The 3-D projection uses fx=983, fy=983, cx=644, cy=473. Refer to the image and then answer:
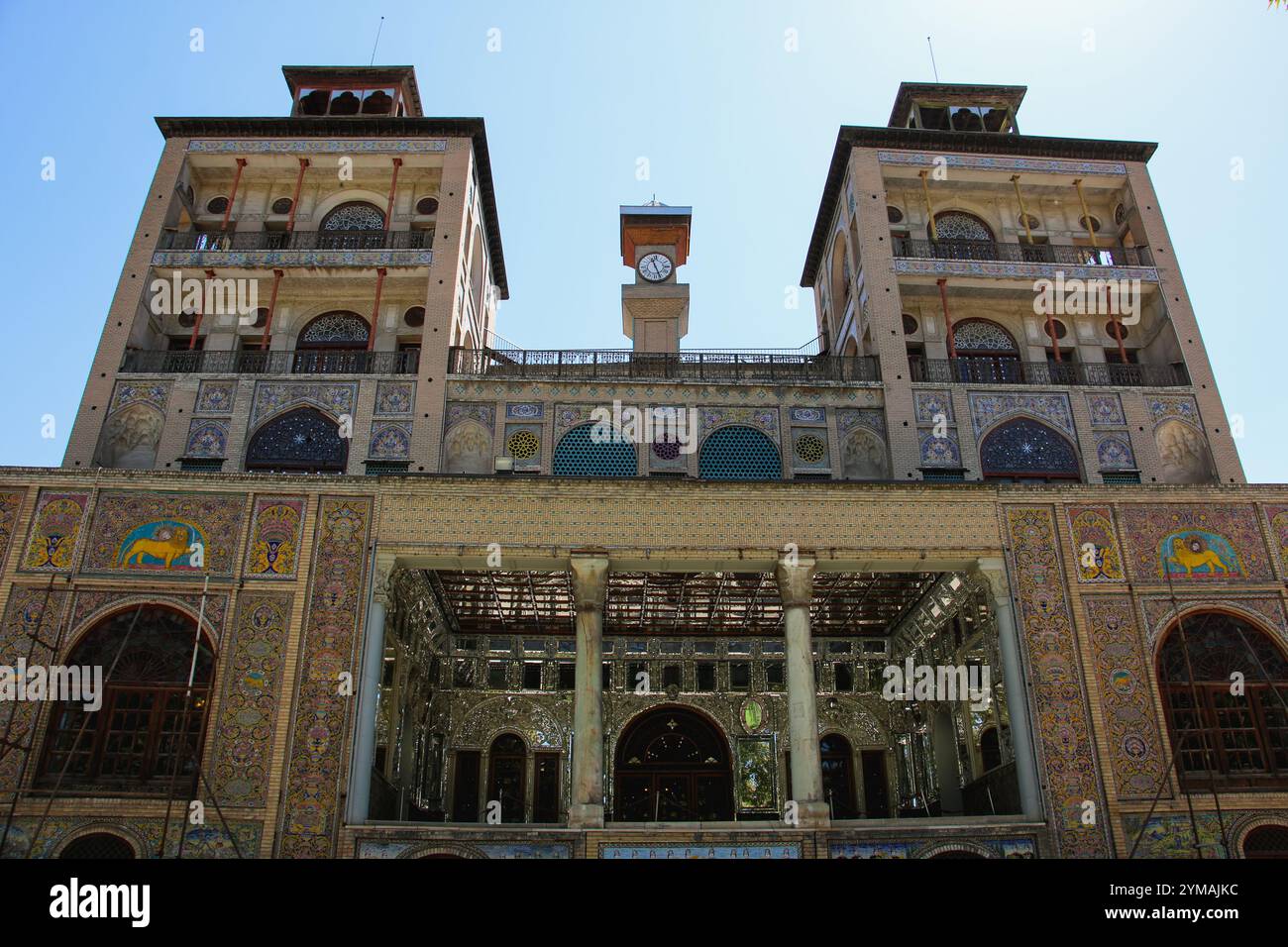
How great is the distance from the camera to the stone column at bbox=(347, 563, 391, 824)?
16000mm

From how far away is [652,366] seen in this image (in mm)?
23000

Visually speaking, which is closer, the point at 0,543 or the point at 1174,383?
the point at 0,543

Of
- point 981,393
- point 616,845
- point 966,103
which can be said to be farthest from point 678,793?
point 966,103

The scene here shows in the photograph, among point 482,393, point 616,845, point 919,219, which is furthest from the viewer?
point 919,219

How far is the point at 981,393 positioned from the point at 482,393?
36.9ft

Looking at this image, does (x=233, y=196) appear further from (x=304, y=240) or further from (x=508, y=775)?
(x=508, y=775)

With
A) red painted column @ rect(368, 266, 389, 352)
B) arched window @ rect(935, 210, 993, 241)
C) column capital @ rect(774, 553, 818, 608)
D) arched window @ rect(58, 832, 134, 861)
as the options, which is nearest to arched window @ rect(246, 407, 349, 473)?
red painted column @ rect(368, 266, 389, 352)

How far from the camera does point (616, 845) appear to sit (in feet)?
51.2

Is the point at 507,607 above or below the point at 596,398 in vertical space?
below

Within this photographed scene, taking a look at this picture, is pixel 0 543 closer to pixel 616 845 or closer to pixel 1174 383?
pixel 616 845

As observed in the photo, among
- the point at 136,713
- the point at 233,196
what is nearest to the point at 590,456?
the point at 136,713

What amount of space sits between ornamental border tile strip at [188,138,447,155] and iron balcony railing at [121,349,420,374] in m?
5.74

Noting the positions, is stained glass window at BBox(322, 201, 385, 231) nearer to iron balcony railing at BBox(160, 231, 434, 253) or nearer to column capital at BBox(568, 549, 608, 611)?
iron balcony railing at BBox(160, 231, 434, 253)

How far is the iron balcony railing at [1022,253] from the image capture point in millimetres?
24453
